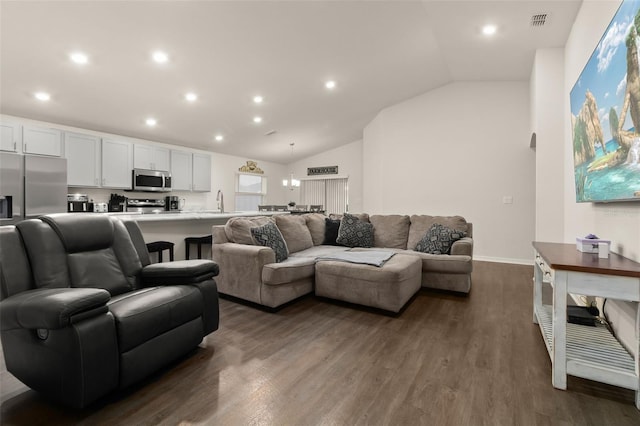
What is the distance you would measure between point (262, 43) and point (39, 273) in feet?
10.7

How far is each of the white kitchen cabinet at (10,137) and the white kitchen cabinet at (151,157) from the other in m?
1.60

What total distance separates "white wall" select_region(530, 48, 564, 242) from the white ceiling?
0.27 metres

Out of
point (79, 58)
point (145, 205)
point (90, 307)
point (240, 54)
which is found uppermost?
point (240, 54)

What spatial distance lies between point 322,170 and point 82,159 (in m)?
5.79

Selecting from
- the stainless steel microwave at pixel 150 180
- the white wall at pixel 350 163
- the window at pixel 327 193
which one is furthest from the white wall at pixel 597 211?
the stainless steel microwave at pixel 150 180

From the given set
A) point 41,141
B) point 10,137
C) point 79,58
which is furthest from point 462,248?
point 10,137

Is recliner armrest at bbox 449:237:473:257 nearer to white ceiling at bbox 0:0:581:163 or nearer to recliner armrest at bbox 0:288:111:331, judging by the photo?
white ceiling at bbox 0:0:581:163

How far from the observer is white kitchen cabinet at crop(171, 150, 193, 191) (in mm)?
6320

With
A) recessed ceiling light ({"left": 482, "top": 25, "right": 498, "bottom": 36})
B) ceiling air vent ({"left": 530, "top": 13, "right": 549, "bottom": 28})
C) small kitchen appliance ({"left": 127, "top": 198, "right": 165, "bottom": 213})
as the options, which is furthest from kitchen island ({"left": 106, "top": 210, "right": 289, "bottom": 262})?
ceiling air vent ({"left": 530, "top": 13, "right": 549, "bottom": 28})

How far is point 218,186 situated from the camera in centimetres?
754

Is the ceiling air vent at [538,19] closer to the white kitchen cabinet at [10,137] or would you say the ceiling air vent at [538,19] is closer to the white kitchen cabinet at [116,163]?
the white kitchen cabinet at [116,163]

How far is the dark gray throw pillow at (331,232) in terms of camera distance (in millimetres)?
4254

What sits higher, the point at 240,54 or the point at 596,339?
the point at 240,54

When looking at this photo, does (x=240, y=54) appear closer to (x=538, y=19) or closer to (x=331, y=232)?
(x=331, y=232)
